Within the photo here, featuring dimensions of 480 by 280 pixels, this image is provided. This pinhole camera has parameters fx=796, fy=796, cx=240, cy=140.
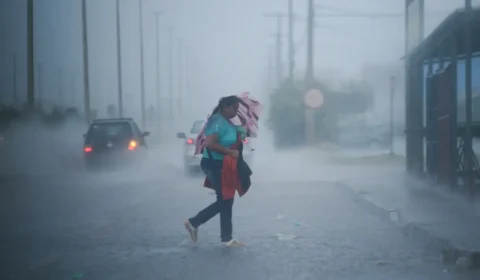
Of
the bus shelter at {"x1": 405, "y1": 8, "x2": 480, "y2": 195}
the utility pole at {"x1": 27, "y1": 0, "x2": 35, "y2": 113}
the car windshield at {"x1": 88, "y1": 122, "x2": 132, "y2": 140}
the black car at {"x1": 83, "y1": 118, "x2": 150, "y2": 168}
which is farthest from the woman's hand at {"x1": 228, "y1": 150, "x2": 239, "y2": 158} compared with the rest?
the utility pole at {"x1": 27, "y1": 0, "x2": 35, "y2": 113}

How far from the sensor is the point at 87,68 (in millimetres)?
41594

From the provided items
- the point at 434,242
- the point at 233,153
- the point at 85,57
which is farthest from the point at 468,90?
the point at 85,57

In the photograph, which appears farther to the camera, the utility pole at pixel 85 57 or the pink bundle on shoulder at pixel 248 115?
the utility pole at pixel 85 57

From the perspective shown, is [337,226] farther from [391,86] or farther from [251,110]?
[391,86]

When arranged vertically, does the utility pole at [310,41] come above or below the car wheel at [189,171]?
above

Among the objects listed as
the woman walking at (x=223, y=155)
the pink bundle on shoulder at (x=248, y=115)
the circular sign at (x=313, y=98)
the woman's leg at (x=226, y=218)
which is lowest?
→ the woman's leg at (x=226, y=218)

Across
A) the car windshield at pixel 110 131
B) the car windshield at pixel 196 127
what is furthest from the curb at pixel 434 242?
the car windshield at pixel 110 131

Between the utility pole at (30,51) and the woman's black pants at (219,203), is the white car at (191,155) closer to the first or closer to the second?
the woman's black pants at (219,203)

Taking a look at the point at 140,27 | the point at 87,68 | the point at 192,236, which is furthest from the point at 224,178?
the point at 140,27

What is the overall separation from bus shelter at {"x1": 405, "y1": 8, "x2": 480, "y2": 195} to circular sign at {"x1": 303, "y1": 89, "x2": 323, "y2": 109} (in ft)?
55.0

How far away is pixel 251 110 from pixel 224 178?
39.0 inches

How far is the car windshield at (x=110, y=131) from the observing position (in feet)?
82.8

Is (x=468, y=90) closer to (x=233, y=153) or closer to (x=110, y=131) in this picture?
(x=233, y=153)

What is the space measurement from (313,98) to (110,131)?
41.5 feet
